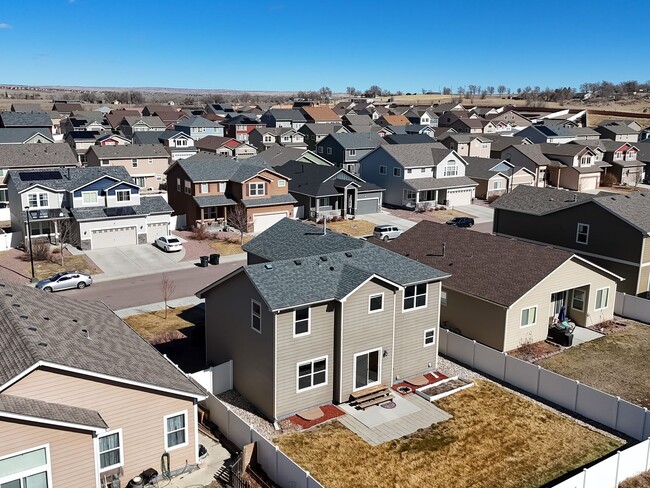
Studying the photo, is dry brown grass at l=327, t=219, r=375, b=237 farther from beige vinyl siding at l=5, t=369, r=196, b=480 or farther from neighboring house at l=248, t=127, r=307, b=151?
neighboring house at l=248, t=127, r=307, b=151

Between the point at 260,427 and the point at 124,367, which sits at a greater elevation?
the point at 124,367

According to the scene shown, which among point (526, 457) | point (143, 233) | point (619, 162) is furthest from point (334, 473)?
point (619, 162)

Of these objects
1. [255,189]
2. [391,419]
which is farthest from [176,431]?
[255,189]

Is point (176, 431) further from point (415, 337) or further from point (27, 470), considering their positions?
point (415, 337)

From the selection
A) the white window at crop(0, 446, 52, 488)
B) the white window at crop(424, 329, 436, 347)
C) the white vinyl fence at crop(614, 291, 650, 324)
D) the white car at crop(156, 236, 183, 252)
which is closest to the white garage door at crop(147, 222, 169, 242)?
the white car at crop(156, 236, 183, 252)

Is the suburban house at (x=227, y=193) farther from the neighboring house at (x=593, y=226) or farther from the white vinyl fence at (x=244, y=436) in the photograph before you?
the white vinyl fence at (x=244, y=436)

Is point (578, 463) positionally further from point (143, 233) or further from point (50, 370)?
point (143, 233)

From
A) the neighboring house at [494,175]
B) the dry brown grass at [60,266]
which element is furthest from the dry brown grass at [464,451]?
the neighboring house at [494,175]
